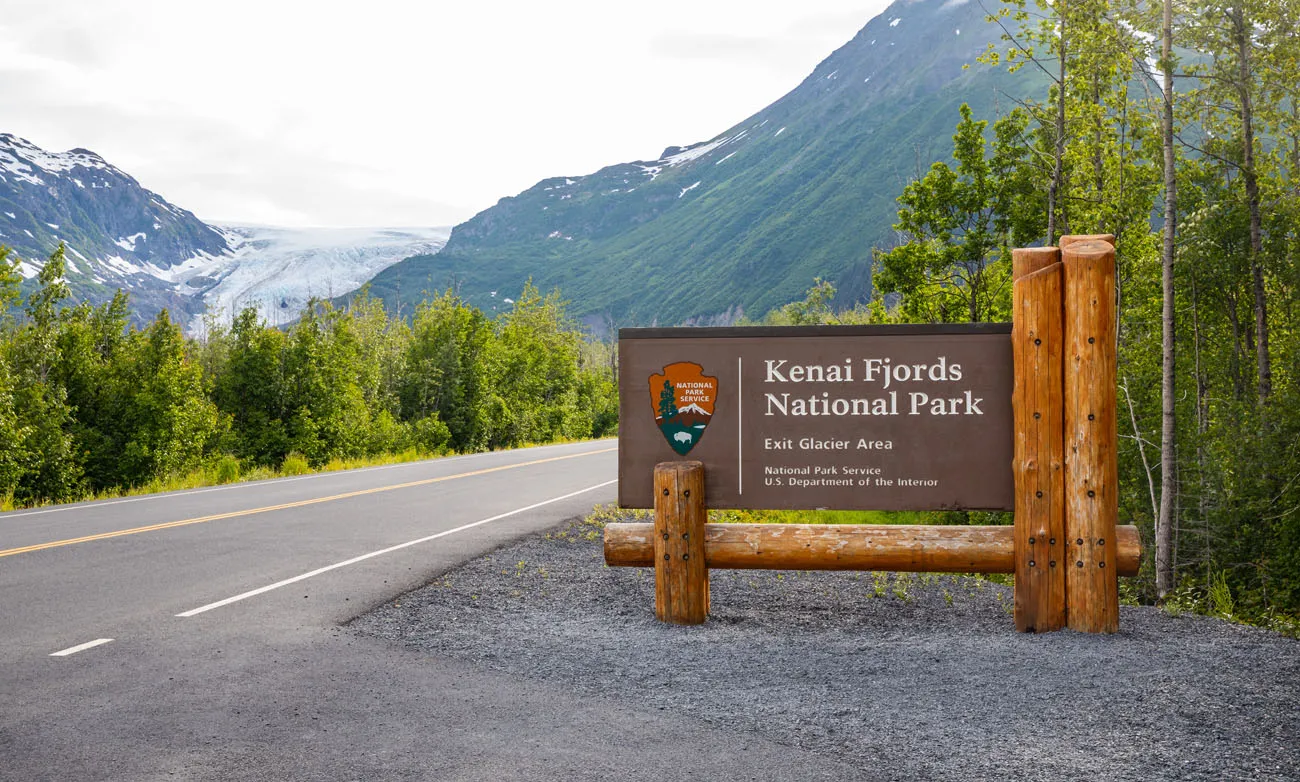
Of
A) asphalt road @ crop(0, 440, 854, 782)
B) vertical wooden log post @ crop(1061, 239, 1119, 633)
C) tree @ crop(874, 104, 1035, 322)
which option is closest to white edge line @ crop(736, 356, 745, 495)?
vertical wooden log post @ crop(1061, 239, 1119, 633)

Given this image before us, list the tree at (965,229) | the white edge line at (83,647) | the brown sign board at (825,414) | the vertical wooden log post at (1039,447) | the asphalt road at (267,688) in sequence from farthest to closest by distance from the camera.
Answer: the tree at (965,229)
the brown sign board at (825,414)
the vertical wooden log post at (1039,447)
the white edge line at (83,647)
the asphalt road at (267,688)

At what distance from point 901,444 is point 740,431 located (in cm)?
119

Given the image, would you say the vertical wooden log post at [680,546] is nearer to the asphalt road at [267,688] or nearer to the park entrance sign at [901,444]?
the park entrance sign at [901,444]

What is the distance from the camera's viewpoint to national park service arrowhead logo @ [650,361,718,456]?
7.39 meters

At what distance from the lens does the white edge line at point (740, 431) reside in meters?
7.33

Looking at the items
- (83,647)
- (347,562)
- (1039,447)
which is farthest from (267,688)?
(1039,447)

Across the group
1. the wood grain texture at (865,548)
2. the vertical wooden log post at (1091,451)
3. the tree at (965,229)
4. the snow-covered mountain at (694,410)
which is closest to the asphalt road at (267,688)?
the wood grain texture at (865,548)

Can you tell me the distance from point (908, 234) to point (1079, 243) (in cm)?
1542

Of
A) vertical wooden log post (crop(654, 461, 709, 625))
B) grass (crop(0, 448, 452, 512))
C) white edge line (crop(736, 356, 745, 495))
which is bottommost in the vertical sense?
grass (crop(0, 448, 452, 512))

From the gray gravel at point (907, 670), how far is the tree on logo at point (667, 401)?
1.56m

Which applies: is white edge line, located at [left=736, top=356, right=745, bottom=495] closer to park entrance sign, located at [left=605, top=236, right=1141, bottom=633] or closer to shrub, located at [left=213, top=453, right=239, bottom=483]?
park entrance sign, located at [left=605, top=236, right=1141, bottom=633]

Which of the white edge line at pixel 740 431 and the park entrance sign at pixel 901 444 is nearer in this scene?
the park entrance sign at pixel 901 444

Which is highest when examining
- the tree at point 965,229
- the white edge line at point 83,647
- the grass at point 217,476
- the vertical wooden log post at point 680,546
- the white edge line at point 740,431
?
the tree at point 965,229

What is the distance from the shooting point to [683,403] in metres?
7.42
